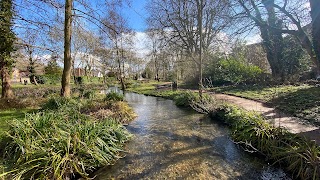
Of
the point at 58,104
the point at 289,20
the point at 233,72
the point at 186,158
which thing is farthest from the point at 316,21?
the point at 233,72

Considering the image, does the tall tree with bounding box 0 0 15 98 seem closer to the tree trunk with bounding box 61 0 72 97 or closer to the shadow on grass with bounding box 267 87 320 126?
the tree trunk with bounding box 61 0 72 97

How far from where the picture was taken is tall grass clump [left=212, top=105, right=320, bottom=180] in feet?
11.2

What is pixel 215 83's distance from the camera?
65.5ft

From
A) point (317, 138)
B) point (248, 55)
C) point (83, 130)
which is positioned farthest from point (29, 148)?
point (248, 55)

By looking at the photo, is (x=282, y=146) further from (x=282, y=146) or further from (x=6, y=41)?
(x=6, y=41)

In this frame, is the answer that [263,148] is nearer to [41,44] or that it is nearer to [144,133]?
[144,133]

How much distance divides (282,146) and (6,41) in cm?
1139

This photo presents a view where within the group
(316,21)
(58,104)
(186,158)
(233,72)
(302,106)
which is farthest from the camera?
(233,72)

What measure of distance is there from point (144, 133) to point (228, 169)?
3171 mm

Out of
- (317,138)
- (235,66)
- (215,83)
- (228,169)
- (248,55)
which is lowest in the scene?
(228,169)

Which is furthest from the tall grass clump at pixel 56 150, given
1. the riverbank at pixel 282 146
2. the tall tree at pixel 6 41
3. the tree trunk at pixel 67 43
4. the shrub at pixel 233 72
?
the shrub at pixel 233 72

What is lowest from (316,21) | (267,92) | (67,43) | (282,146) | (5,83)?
(282,146)

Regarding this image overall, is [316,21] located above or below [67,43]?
below

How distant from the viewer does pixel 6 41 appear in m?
8.81
